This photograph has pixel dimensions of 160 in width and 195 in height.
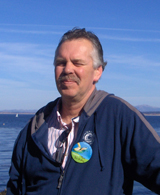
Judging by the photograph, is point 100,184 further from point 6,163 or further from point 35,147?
point 6,163

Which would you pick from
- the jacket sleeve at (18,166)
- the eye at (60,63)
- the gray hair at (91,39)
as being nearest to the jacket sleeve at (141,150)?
the gray hair at (91,39)

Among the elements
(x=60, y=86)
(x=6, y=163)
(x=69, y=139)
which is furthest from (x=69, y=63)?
(x=6, y=163)

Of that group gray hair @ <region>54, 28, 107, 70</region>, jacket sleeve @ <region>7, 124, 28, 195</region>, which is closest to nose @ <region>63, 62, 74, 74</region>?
gray hair @ <region>54, 28, 107, 70</region>

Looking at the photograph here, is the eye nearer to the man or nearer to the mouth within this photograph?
the man

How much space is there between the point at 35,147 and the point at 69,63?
836mm

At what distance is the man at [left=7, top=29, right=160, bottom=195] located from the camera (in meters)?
2.31

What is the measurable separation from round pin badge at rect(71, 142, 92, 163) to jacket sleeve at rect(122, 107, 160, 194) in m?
0.29

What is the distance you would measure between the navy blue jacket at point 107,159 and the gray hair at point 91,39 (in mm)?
362

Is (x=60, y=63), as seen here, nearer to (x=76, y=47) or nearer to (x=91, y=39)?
(x=76, y=47)

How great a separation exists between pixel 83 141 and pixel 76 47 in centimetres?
83

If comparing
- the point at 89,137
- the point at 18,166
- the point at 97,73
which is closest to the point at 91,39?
the point at 97,73

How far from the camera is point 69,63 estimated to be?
2627mm

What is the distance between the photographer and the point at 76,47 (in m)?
2.63

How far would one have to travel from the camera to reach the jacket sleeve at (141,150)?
87.7 inches
